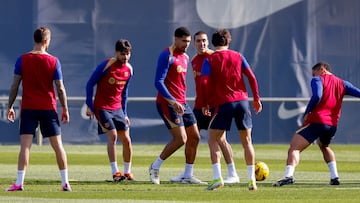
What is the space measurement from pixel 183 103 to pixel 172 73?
43cm

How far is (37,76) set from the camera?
1402cm

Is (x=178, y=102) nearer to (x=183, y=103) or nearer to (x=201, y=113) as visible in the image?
(x=183, y=103)

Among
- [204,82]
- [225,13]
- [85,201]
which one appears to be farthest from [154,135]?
[85,201]

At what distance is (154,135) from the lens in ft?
92.4

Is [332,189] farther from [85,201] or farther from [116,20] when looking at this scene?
[116,20]

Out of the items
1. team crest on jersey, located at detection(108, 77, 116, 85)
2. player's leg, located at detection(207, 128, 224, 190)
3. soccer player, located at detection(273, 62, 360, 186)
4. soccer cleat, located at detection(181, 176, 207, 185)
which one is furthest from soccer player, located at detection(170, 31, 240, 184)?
team crest on jersey, located at detection(108, 77, 116, 85)

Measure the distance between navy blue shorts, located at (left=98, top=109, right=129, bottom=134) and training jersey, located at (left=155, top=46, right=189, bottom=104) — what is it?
0.73 metres

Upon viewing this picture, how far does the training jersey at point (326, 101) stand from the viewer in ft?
51.6

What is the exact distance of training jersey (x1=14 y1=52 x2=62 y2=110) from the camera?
1398 cm

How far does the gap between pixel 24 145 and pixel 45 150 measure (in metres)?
11.4

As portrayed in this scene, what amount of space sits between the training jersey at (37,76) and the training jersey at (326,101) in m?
3.53

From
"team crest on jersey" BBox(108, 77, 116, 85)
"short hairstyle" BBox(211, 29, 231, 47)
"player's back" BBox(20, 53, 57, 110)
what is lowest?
"team crest on jersey" BBox(108, 77, 116, 85)

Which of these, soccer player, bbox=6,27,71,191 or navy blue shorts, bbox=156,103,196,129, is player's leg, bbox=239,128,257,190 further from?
soccer player, bbox=6,27,71,191

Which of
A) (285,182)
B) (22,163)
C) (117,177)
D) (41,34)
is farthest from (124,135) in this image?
(41,34)
